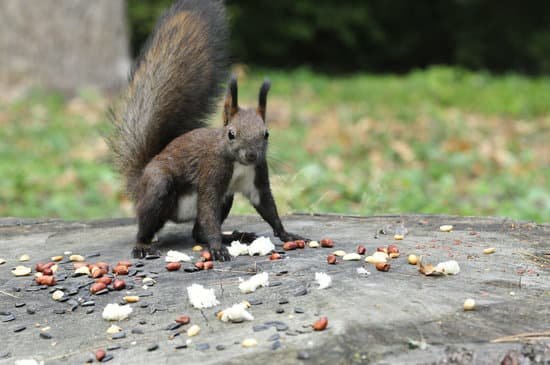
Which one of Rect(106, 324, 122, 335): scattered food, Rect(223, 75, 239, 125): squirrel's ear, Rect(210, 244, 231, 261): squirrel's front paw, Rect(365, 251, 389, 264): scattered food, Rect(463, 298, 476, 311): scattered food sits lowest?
Rect(106, 324, 122, 335): scattered food

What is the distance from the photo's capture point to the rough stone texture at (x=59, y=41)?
8.14m

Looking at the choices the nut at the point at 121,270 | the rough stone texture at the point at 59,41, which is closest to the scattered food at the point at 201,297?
the nut at the point at 121,270

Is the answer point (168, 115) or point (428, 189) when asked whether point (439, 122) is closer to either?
point (428, 189)

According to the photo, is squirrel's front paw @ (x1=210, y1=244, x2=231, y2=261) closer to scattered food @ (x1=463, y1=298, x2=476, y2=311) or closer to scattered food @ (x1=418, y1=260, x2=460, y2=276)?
scattered food @ (x1=418, y1=260, x2=460, y2=276)

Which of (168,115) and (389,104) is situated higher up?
(389,104)

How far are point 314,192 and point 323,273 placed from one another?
9.83 ft

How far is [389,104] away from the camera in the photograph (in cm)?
903

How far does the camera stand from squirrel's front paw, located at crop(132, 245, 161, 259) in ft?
9.61

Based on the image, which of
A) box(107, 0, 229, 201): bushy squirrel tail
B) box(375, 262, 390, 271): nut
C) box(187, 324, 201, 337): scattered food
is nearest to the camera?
box(187, 324, 201, 337): scattered food

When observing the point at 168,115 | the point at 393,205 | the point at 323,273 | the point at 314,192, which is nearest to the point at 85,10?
the point at 314,192

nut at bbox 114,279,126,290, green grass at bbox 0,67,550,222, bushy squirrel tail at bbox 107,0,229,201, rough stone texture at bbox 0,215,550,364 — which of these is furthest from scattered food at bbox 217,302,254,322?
bushy squirrel tail at bbox 107,0,229,201

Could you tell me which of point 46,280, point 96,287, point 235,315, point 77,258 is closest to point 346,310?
point 235,315

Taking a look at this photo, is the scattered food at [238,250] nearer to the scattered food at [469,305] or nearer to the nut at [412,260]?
the nut at [412,260]

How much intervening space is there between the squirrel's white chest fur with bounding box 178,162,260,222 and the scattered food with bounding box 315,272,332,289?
0.78 metres
